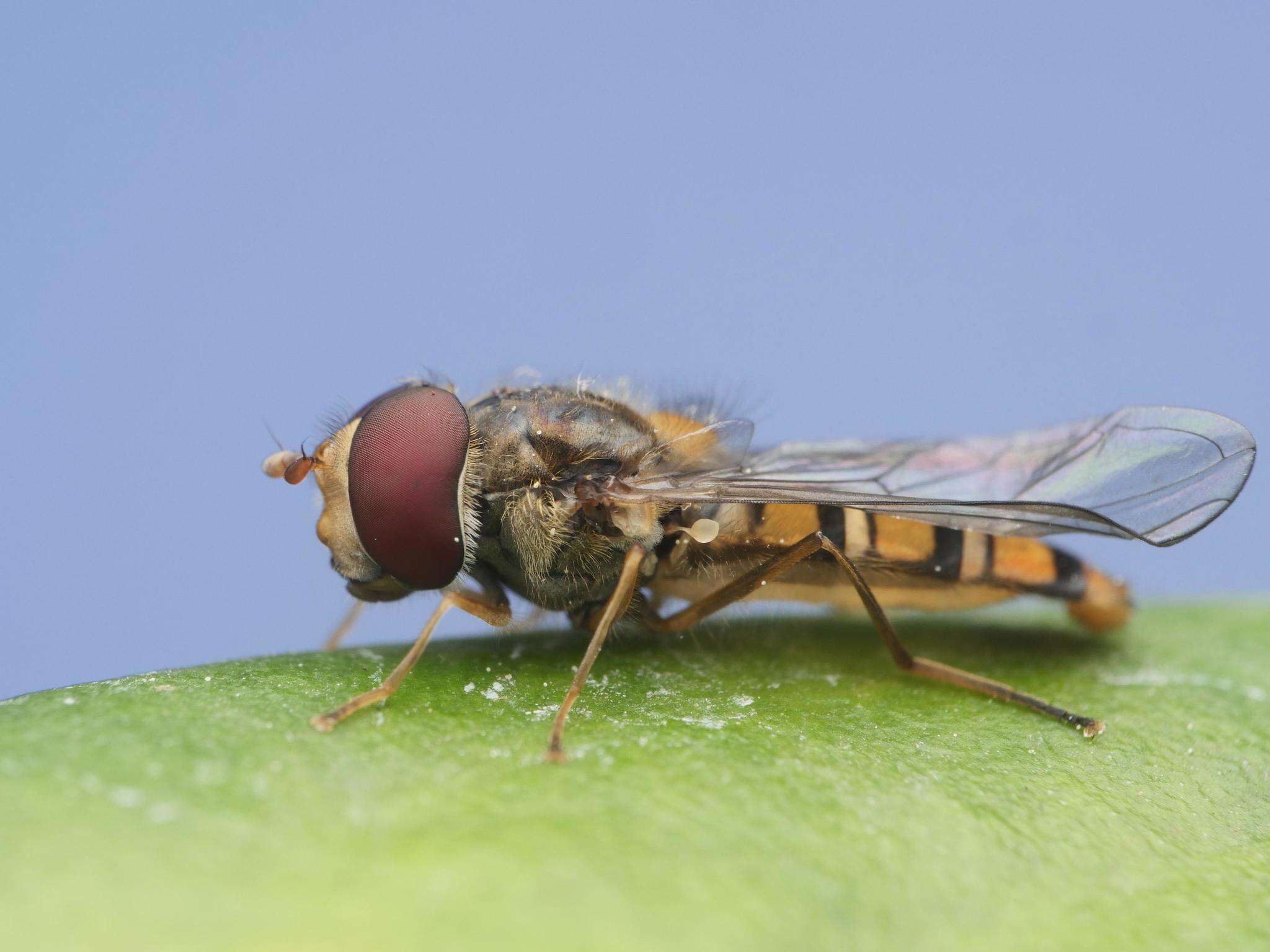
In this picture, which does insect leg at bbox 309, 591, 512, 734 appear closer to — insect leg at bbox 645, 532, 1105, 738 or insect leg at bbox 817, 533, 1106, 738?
insect leg at bbox 645, 532, 1105, 738

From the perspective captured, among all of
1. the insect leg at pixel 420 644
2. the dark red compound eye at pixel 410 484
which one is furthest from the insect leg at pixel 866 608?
the dark red compound eye at pixel 410 484

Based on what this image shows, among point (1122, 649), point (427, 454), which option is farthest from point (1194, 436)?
point (427, 454)

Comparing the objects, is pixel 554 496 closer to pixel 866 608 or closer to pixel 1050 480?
pixel 866 608

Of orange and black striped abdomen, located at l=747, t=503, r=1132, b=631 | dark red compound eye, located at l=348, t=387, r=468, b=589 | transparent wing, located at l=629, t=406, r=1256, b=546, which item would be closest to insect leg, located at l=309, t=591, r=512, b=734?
dark red compound eye, located at l=348, t=387, r=468, b=589

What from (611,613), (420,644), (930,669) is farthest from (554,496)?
(930,669)

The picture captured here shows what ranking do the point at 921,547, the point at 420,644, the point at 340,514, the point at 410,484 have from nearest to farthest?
the point at 420,644 → the point at 410,484 → the point at 340,514 → the point at 921,547

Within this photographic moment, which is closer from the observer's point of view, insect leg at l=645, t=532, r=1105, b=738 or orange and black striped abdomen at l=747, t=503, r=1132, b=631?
insect leg at l=645, t=532, r=1105, b=738
